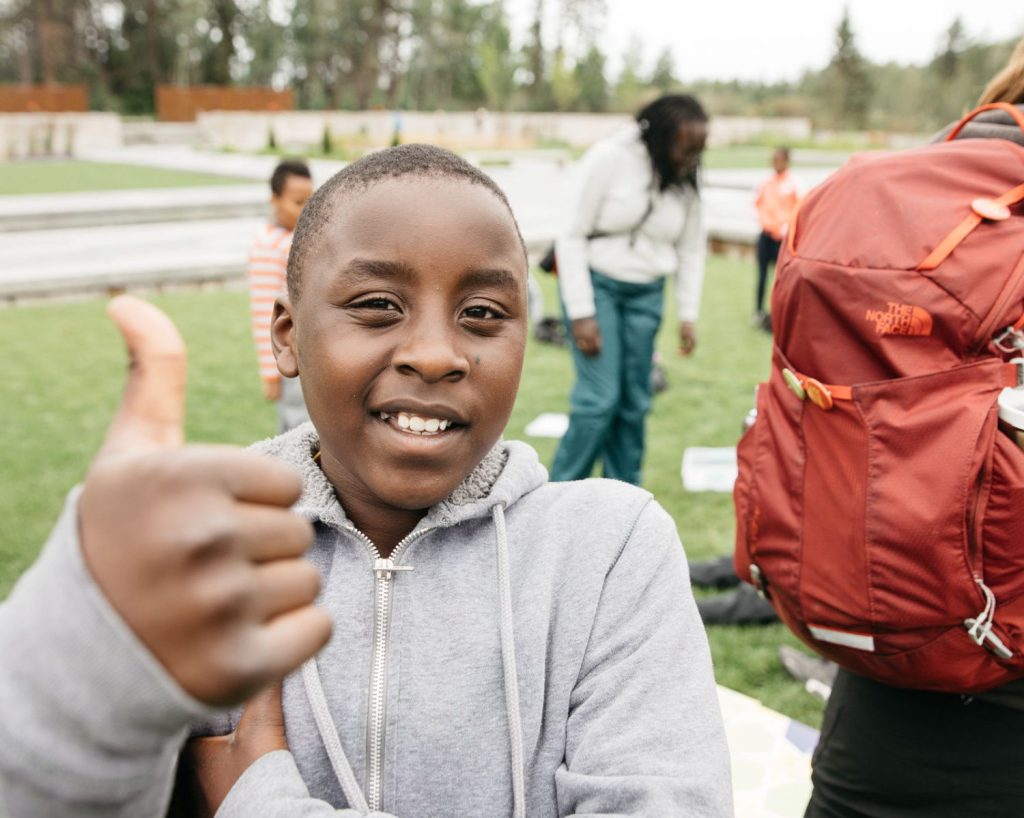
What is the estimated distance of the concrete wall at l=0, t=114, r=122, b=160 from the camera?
92.8 feet

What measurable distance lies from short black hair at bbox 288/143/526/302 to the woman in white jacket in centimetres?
260

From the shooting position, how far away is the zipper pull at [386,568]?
1157 mm

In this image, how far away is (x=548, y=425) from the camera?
575 cm

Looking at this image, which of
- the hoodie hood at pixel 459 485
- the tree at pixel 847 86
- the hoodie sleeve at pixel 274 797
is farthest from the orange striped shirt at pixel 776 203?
the tree at pixel 847 86

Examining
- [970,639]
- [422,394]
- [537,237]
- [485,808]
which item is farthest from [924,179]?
[537,237]

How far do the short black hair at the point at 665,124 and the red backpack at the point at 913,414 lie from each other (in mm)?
2282

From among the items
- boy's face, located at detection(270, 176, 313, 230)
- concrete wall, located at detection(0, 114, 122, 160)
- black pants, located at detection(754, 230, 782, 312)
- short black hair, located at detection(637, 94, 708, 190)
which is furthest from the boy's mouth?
concrete wall, located at detection(0, 114, 122, 160)

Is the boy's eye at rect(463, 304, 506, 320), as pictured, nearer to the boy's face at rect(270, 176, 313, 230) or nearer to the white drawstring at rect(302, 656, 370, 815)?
the white drawstring at rect(302, 656, 370, 815)

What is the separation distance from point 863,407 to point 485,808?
32.6 inches

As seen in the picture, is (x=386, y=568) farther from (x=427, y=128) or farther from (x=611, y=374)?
(x=427, y=128)

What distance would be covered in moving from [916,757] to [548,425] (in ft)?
13.7

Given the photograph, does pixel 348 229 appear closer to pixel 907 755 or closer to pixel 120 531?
pixel 120 531

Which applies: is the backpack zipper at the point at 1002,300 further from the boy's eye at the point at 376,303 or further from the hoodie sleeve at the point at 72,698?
the hoodie sleeve at the point at 72,698

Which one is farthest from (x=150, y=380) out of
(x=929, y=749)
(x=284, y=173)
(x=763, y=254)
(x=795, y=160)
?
(x=795, y=160)
